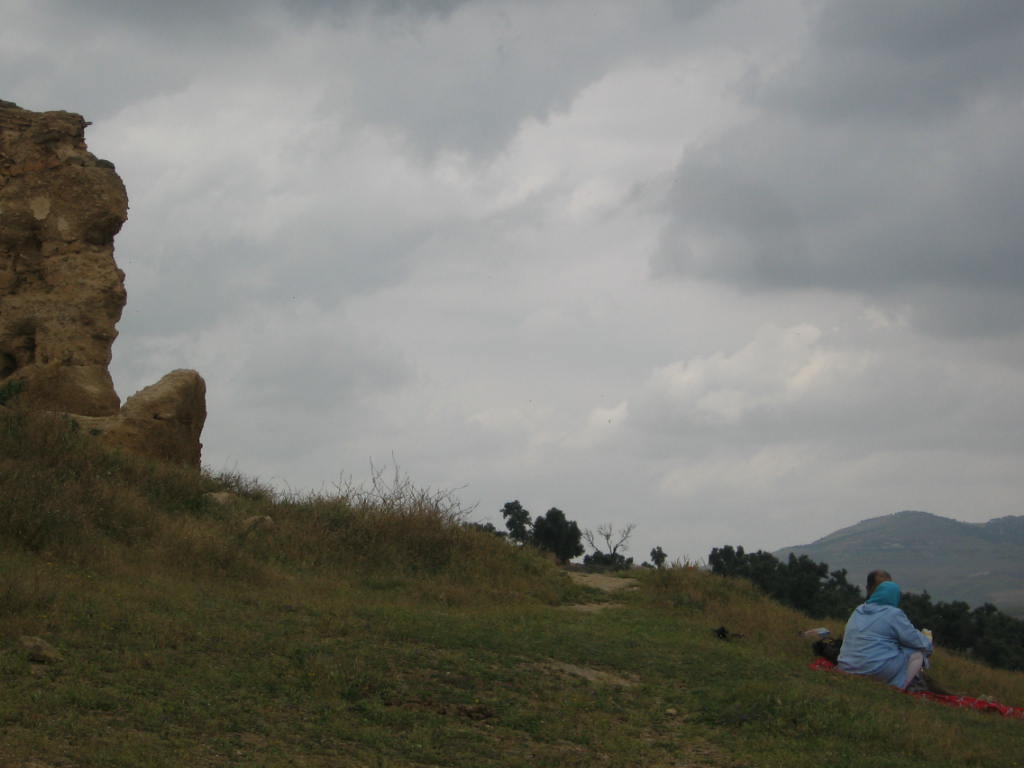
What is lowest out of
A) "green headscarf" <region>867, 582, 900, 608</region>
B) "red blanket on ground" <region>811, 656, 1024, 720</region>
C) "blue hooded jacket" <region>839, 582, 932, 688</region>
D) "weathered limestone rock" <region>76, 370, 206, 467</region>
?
"red blanket on ground" <region>811, 656, 1024, 720</region>

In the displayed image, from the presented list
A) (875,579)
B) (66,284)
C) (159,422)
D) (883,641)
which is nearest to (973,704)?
(883,641)

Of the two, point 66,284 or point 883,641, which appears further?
point 66,284

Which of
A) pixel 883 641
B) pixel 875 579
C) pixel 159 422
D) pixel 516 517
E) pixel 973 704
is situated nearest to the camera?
pixel 973 704

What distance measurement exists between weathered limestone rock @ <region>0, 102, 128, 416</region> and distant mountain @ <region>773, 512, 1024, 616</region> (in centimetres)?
11253

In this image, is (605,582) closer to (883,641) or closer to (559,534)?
(883,641)

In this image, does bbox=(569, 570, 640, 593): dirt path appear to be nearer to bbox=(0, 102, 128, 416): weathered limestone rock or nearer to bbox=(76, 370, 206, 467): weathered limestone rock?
bbox=(76, 370, 206, 467): weathered limestone rock

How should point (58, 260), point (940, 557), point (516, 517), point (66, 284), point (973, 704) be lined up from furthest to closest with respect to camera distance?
point (940, 557)
point (516, 517)
point (58, 260)
point (66, 284)
point (973, 704)

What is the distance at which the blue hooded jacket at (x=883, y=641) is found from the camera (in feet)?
30.7

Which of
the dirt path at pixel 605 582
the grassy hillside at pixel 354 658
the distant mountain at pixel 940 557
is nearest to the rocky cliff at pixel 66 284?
the grassy hillside at pixel 354 658

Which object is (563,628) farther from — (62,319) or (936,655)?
(62,319)

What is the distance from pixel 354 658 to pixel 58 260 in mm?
10254

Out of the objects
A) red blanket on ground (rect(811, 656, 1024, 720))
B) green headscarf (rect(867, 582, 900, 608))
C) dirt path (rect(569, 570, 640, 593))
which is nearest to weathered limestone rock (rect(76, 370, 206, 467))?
dirt path (rect(569, 570, 640, 593))

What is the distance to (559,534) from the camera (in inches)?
897

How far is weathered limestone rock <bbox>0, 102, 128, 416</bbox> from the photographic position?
48.1 feet
